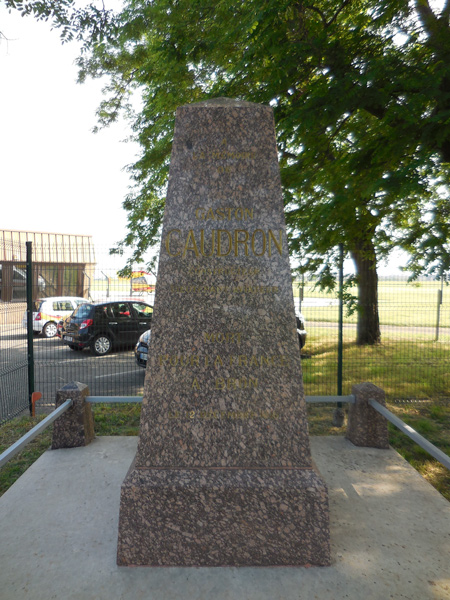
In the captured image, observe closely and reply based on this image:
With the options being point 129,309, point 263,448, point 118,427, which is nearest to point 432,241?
point 263,448

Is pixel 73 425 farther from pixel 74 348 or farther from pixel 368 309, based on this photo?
pixel 368 309

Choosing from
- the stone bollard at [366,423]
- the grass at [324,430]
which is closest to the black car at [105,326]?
the grass at [324,430]

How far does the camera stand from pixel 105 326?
1030cm

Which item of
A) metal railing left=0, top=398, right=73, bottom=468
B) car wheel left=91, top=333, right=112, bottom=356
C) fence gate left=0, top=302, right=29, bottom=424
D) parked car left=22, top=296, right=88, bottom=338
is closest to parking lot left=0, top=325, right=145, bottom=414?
fence gate left=0, top=302, right=29, bottom=424

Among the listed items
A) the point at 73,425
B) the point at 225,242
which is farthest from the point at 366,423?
the point at 73,425

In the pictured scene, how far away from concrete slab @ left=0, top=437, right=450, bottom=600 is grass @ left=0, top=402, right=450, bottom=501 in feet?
1.45

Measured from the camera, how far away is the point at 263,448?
9.01ft

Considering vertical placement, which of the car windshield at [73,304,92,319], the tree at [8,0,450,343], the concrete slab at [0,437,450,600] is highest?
the tree at [8,0,450,343]

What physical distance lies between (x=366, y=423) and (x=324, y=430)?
112cm

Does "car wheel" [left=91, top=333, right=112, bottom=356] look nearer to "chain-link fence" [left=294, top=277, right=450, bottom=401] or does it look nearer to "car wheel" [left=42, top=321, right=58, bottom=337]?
"car wheel" [left=42, top=321, right=58, bottom=337]

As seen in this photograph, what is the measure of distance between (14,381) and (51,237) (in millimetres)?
15717

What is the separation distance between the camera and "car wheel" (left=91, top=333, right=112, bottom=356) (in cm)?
1005

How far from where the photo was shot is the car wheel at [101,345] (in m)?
10.0

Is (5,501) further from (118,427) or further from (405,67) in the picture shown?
(405,67)
